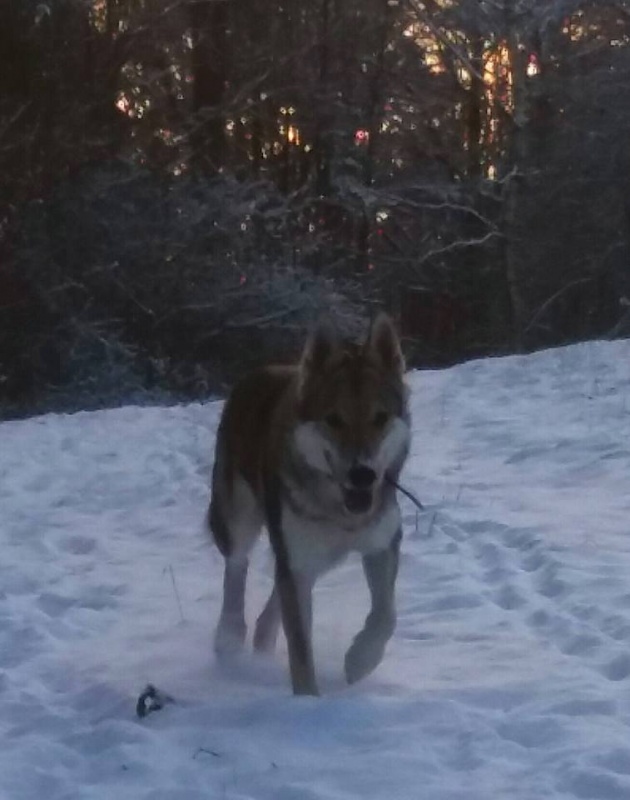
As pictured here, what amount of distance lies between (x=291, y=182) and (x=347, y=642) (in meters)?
19.5

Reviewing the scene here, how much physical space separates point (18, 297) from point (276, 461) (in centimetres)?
1547

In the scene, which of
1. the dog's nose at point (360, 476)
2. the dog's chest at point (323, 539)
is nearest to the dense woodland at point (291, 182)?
the dog's chest at point (323, 539)

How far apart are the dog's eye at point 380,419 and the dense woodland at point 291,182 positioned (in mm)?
15168

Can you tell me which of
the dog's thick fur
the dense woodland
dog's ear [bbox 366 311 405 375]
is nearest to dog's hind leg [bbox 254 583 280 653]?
the dog's thick fur

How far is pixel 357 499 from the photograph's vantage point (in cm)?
507

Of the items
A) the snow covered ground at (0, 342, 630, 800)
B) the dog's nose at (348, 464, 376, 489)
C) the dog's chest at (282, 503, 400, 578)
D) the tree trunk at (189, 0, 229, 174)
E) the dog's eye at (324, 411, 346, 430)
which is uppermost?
the tree trunk at (189, 0, 229, 174)

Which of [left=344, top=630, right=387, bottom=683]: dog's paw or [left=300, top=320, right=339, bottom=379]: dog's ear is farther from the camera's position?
[left=300, top=320, right=339, bottom=379]: dog's ear

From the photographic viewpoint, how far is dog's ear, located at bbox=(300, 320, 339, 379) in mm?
5363

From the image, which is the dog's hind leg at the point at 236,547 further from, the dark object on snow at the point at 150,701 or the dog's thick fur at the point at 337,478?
the dark object on snow at the point at 150,701

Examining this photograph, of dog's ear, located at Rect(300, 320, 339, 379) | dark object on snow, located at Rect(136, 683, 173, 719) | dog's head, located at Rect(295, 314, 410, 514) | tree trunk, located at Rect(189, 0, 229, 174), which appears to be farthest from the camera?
tree trunk, located at Rect(189, 0, 229, 174)

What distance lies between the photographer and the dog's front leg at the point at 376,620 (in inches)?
207

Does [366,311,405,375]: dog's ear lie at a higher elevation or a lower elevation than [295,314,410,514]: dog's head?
higher

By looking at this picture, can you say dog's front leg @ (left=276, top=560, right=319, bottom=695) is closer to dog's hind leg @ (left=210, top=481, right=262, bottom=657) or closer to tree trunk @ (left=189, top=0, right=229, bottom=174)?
dog's hind leg @ (left=210, top=481, right=262, bottom=657)

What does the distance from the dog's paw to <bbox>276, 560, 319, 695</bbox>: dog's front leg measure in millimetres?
160
